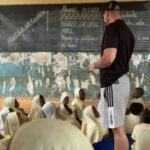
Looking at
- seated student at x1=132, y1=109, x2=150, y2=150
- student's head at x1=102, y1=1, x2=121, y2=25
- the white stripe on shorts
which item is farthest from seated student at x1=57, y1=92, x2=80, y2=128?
student's head at x1=102, y1=1, x2=121, y2=25

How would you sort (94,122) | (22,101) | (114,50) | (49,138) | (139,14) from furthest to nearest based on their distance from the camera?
(22,101), (139,14), (94,122), (114,50), (49,138)

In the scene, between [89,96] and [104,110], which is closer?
[104,110]

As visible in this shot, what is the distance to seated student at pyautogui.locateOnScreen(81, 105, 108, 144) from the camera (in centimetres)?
547

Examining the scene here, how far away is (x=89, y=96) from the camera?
23.2 feet

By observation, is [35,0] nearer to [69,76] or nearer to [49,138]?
[69,76]

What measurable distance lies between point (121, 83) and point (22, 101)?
383 centimetres

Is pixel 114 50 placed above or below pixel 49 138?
above

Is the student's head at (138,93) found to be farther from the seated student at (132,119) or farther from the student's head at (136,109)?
the seated student at (132,119)

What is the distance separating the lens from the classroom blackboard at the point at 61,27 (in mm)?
6844

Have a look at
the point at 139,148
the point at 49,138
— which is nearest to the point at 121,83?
the point at 139,148

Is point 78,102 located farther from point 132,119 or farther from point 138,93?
point 132,119

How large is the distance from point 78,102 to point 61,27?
1.30m

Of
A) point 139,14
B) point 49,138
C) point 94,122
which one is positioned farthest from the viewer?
point 139,14

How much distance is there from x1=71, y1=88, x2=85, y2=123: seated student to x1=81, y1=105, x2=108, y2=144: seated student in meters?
0.42
